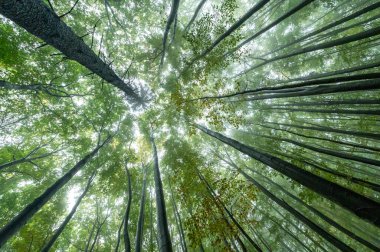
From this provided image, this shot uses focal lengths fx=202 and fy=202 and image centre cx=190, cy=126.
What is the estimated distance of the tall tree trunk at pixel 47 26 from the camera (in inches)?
122

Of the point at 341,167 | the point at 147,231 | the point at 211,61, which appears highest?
the point at 211,61

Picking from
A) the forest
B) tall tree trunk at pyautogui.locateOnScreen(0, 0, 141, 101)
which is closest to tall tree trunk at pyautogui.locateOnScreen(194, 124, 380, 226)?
the forest

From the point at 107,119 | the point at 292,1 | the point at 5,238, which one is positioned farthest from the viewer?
the point at 107,119

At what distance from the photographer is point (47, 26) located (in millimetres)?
3746

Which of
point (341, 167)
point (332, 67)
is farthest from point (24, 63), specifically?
point (332, 67)

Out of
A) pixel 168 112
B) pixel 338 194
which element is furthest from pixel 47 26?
pixel 168 112

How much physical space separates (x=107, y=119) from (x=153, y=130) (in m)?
2.26

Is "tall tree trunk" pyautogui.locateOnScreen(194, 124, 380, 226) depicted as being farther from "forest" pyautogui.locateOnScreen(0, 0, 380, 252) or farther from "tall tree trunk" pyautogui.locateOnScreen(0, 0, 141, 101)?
"tall tree trunk" pyautogui.locateOnScreen(0, 0, 141, 101)

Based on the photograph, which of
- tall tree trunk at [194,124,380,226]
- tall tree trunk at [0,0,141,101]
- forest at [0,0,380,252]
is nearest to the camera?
tall tree trunk at [194,124,380,226]

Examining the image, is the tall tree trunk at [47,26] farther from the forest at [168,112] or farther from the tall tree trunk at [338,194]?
the tall tree trunk at [338,194]

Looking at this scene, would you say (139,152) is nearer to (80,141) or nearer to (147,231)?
(80,141)

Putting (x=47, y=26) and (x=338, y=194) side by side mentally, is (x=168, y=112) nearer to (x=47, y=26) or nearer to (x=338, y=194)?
(x=47, y=26)

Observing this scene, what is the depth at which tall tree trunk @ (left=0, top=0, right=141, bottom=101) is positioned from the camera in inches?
122

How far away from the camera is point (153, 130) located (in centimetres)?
1016
